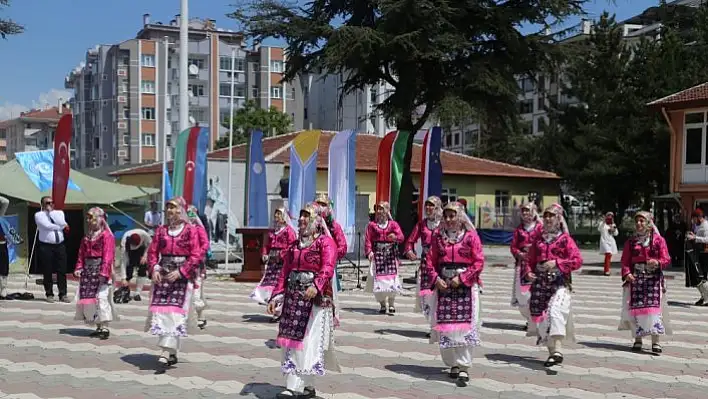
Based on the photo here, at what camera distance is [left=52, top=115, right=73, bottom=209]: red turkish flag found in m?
14.5

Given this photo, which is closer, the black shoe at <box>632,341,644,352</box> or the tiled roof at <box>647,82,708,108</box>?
the black shoe at <box>632,341,644,352</box>

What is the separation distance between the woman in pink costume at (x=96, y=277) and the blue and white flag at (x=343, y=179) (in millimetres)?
7246

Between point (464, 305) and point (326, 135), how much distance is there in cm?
3201

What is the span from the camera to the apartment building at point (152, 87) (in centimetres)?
7475

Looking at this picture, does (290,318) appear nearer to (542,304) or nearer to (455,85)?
(542,304)

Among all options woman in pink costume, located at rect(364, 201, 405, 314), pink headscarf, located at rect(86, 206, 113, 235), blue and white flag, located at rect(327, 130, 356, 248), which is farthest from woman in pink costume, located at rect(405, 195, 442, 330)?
blue and white flag, located at rect(327, 130, 356, 248)

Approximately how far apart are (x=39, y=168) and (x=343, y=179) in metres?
7.96

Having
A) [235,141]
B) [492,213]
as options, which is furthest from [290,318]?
[235,141]

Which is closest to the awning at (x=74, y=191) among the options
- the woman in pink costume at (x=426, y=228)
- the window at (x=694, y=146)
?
the woman in pink costume at (x=426, y=228)

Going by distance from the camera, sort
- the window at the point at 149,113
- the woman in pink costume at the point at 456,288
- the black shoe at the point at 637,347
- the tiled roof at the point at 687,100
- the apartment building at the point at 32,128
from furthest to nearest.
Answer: the apartment building at the point at 32,128 → the window at the point at 149,113 → the tiled roof at the point at 687,100 → the black shoe at the point at 637,347 → the woman in pink costume at the point at 456,288

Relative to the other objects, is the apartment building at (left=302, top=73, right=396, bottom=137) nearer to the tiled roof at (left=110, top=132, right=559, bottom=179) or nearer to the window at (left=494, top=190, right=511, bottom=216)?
the tiled roof at (left=110, top=132, right=559, bottom=179)

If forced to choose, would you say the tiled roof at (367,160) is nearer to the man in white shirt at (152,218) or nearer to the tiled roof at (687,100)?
the man in white shirt at (152,218)

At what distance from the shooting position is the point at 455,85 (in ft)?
84.6

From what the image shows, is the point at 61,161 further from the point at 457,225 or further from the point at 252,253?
the point at 457,225
